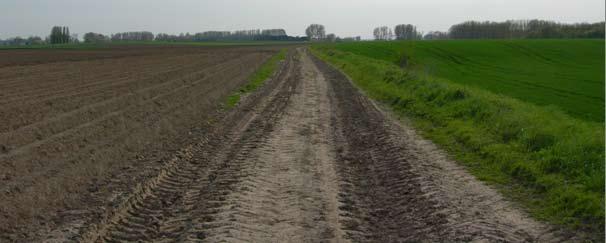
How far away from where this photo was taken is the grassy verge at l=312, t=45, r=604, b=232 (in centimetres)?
752

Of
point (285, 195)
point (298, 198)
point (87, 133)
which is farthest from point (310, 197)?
point (87, 133)

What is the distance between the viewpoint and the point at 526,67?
6050 cm

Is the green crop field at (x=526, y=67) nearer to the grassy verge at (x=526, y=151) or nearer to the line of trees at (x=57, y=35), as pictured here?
the grassy verge at (x=526, y=151)

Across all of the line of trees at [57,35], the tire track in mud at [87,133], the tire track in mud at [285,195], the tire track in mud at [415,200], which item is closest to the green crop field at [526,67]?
the tire track in mud at [415,200]

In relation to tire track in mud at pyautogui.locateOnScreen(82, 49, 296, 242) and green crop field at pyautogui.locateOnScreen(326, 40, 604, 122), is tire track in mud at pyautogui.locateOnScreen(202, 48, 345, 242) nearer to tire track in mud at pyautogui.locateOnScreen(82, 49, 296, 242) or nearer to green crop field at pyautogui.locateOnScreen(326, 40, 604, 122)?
tire track in mud at pyautogui.locateOnScreen(82, 49, 296, 242)

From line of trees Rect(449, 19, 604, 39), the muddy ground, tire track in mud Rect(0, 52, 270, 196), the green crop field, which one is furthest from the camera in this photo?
line of trees Rect(449, 19, 604, 39)

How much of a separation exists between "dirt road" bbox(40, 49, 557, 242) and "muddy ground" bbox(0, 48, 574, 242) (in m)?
0.01

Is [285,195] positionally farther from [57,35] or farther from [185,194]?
[57,35]

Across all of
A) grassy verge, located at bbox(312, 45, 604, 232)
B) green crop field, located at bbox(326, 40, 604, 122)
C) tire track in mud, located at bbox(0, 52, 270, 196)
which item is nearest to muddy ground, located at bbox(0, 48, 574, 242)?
grassy verge, located at bbox(312, 45, 604, 232)

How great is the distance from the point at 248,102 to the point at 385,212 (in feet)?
43.9

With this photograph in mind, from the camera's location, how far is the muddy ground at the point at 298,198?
661cm

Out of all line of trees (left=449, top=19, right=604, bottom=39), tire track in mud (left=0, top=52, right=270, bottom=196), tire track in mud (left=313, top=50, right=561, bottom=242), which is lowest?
tire track in mud (left=313, top=50, right=561, bottom=242)

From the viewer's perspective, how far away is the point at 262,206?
25.2ft

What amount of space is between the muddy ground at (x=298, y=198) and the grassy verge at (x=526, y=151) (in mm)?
456
